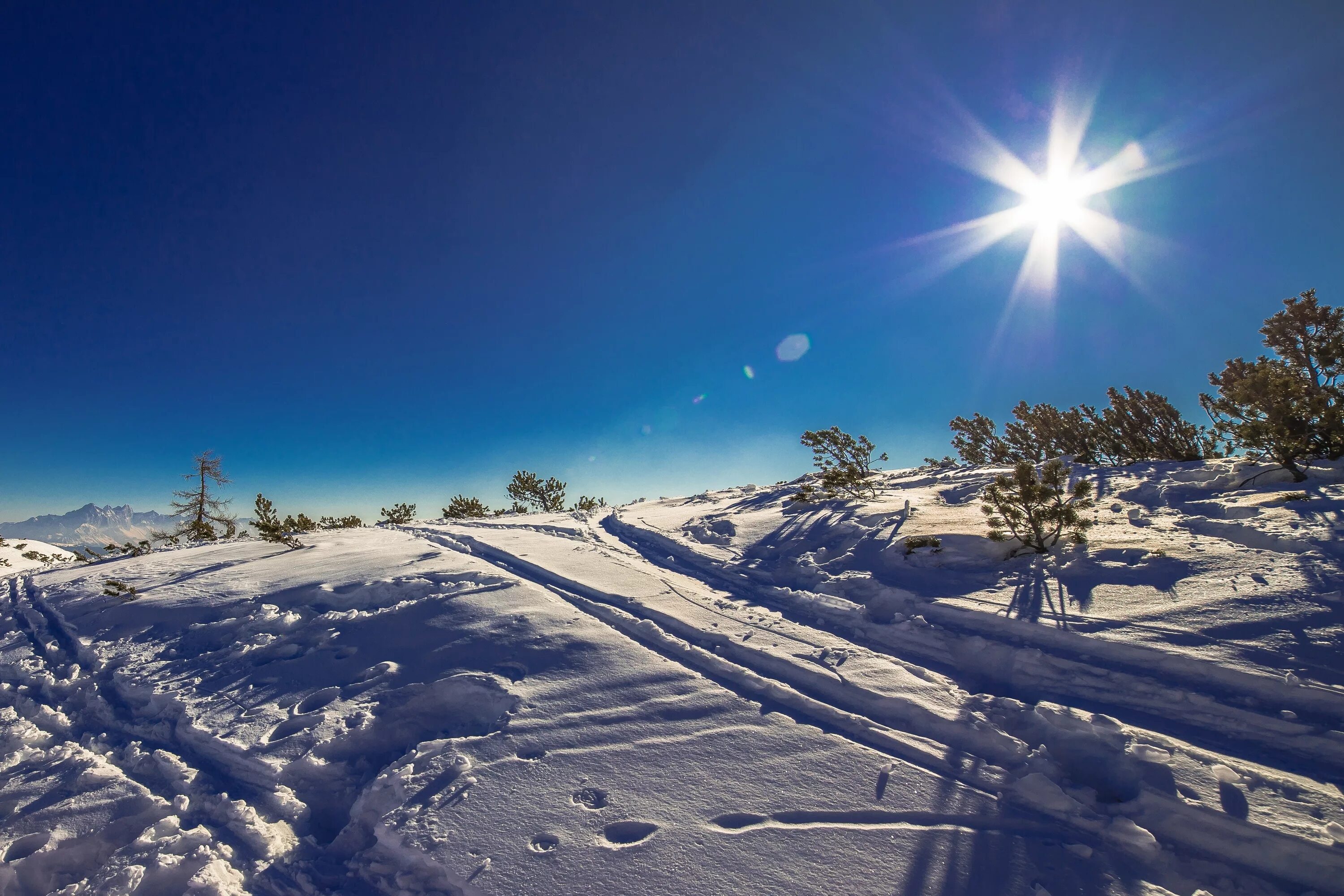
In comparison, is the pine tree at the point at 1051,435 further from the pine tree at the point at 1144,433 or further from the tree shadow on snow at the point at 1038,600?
the tree shadow on snow at the point at 1038,600

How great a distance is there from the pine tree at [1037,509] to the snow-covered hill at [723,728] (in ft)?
1.16

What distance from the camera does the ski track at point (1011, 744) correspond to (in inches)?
111

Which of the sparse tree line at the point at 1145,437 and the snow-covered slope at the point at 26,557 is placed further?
the snow-covered slope at the point at 26,557

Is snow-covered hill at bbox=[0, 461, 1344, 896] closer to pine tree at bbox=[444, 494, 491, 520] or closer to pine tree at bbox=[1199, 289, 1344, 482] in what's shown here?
pine tree at bbox=[1199, 289, 1344, 482]

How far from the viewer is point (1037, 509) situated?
733cm

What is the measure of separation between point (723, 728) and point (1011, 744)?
7.37 ft

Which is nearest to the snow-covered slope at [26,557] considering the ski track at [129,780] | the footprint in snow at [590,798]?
the ski track at [129,780]

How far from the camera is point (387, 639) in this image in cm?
581

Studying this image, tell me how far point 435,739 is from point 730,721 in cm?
250

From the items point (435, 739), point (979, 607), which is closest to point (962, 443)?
point (979, 607)

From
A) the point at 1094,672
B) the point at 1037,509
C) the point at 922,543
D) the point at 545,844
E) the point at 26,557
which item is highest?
the point at 1037,509

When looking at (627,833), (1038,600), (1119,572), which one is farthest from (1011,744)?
(1119,572)

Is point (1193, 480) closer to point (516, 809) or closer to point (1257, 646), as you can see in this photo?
point (1257, 646)

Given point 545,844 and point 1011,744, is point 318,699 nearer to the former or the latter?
point 545,844
